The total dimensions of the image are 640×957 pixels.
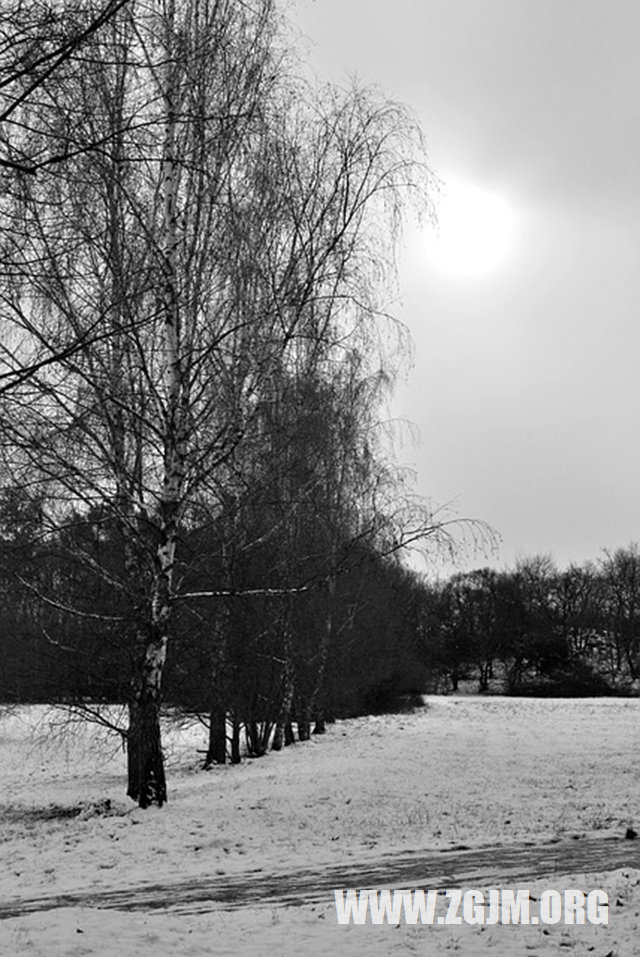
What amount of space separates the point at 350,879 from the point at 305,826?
3018 millimetres

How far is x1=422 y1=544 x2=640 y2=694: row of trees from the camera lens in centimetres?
6397

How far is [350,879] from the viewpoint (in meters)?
8.12

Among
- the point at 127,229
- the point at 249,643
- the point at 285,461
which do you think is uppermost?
the point at 127,229

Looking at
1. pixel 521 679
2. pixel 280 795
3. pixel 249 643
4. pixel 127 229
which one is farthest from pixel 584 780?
pixel 521 679

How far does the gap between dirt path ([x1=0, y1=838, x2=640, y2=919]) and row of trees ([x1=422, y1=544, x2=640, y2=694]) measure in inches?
1990

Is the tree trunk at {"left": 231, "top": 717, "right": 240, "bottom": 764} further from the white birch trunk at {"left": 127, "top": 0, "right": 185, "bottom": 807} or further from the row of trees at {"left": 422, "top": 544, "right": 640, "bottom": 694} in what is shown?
the row of trees at {"left": 422, "top": 544, "right": 640, "bottom": 694}

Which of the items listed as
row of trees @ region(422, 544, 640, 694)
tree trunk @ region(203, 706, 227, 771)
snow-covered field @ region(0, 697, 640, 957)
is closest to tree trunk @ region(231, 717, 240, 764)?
tree trunk @ region(203, 706, 227, 771)

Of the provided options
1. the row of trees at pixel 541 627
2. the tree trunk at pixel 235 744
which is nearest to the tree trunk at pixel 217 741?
the tree trunk at pixel 235 744

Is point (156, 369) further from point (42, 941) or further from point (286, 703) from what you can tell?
point (286, 703)

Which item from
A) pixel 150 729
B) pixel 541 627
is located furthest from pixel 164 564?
pixel 541 627

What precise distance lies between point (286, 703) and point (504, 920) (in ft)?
54.0

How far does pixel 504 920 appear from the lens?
20.4 feet

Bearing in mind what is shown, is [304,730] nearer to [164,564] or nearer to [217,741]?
[217,741]

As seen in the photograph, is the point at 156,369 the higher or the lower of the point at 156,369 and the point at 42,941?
the higher
